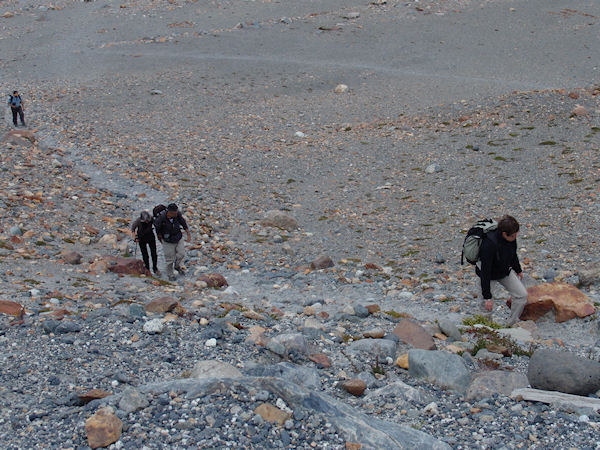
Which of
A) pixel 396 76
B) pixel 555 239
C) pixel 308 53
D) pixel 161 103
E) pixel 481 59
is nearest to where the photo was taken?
pixel 555 239

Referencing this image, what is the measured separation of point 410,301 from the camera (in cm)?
980

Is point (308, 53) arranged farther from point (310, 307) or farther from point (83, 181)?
point (310, 307)

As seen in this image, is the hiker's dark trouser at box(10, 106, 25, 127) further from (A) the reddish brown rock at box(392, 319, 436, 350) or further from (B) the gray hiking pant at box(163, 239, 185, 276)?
(A) the reddish brown rock at box(392, 319, 436, 350)

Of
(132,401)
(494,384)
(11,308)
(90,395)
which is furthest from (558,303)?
(11,308)

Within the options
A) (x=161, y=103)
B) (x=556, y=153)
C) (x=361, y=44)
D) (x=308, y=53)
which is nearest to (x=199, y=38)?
(x=308, y=53)

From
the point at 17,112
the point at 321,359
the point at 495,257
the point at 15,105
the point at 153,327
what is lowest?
the point at 321,359

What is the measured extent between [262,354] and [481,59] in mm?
27076

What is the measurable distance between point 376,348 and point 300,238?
657cm

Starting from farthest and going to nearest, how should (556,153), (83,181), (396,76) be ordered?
(396,76), (556,153), (83,181)

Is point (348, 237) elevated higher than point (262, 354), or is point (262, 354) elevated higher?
point (262, 354)

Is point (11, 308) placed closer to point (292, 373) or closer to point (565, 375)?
point (292, 373)

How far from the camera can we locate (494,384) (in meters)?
5.91

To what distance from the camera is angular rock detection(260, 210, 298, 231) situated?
45.2ft

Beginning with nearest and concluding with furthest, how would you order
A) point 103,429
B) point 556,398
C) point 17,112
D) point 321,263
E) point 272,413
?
A: 1. point 103,429
2. point 272,413
3. point 556,398
4. point 321,263
5. point 17,112
